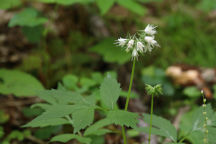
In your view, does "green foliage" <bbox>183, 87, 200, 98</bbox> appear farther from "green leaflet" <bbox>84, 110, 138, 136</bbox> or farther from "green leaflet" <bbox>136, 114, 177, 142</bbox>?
"green leaflet" <bbox>84, 110, 138, 136</bbox>

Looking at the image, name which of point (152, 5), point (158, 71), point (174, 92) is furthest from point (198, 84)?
point (152, 5)

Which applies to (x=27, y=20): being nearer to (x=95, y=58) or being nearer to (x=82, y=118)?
(x=95, y=58)

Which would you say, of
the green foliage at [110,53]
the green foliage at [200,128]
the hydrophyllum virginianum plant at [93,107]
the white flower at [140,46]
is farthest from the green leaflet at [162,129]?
the green foliage at [110,53]

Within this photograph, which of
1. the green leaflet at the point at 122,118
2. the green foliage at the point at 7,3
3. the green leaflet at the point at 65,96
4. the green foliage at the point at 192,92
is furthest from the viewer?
the green foliage at the point at 192,92

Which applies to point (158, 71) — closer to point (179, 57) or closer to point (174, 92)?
point (174, 92)

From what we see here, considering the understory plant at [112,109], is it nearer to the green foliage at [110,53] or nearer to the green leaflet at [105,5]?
the green leaflet at [105,5]

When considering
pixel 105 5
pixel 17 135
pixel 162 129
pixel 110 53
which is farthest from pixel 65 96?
pixel 110 53

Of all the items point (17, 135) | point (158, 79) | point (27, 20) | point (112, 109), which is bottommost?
point (17, 135)

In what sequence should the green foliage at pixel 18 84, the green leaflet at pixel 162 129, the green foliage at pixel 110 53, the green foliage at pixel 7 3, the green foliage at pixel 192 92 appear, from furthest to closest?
the green foliage at pixel 110 53 → the green foliage at pixel 192 92 → the green foliage at pixel 7 3 → the green foliage at pixel 18 84 → the green leaflet at pixel 162 129
